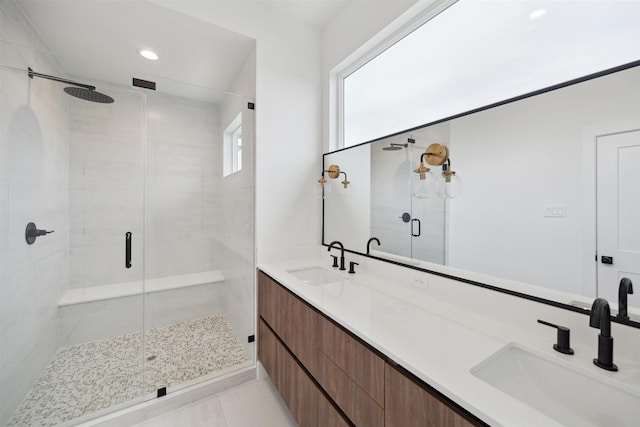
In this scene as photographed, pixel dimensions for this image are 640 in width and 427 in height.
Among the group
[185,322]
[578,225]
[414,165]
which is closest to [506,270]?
[578,225]

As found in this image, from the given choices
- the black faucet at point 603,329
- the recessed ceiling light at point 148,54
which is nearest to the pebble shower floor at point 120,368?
the black faucet at point 603,329

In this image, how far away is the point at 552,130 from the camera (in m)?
1.01

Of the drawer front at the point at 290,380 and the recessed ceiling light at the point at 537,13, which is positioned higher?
the recessed ceiling light at the point at 537,13

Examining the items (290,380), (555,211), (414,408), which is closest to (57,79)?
(290,380)

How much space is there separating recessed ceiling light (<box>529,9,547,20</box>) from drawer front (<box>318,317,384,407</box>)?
5.24 ft

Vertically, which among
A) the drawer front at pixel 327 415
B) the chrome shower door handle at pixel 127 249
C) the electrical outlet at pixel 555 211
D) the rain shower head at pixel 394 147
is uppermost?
the rain shower head at pixel 394 147

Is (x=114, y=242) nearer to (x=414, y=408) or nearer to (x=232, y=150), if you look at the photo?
(x=232, y=150)

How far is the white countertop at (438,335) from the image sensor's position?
0.64 meters

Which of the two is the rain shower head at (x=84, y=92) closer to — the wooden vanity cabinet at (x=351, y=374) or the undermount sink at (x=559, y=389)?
the wooden vanity cabinet at (x=351, y=374)

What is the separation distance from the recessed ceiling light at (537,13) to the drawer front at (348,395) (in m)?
1.74

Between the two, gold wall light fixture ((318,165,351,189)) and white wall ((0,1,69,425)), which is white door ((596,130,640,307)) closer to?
gold wall light fixture ((318,165,351,189))

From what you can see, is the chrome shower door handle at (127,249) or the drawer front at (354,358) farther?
the chrome shower door handle at (127,249)

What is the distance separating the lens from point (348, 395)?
1.06m

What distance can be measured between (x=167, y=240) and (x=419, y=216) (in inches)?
79.3
